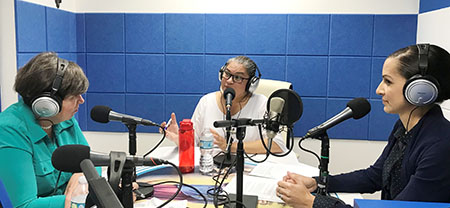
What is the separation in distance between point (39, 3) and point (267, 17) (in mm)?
1737

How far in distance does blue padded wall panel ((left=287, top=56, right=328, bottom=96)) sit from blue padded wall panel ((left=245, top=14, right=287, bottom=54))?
153 millimetres

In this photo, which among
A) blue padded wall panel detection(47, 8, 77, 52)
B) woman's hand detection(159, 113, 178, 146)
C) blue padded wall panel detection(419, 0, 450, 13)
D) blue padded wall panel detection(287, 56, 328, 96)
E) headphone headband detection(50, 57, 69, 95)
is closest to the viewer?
headphone headband detection(50, 57, 69, 95)

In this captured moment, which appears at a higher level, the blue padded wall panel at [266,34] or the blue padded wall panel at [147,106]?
the blue padded wall panel at [266,34]

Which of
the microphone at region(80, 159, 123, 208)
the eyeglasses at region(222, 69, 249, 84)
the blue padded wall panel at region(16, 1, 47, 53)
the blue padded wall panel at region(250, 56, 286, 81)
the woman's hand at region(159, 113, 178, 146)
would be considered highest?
the blue padded wall panel at region(16, 1, 47, 53)

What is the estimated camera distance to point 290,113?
123 cm

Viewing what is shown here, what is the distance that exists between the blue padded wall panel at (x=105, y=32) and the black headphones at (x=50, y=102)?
2.03m

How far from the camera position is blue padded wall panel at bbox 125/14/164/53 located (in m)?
3.24

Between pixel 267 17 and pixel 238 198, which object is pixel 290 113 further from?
pixel 267 17

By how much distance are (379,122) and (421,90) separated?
82.8 inches

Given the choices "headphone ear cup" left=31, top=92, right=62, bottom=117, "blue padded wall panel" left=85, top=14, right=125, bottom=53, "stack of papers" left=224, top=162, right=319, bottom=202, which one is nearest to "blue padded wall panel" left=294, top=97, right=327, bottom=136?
"stack of papers" left=224, top=162, right=319, bottom=202

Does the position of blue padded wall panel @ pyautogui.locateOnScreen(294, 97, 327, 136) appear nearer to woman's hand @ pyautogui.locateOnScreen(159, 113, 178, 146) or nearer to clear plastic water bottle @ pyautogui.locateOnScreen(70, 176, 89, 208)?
woman's hand @ pyautogui.locateOnScreen(159, 113, 178, 146)

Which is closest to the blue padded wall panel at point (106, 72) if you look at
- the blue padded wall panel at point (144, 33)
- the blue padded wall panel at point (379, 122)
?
the blue padded wall panel at point (144, 33)

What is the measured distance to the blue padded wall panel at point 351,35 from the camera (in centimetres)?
310

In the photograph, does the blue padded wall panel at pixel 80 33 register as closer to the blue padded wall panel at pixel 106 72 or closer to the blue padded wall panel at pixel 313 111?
the blue padded wall panel at pixel 106 72
